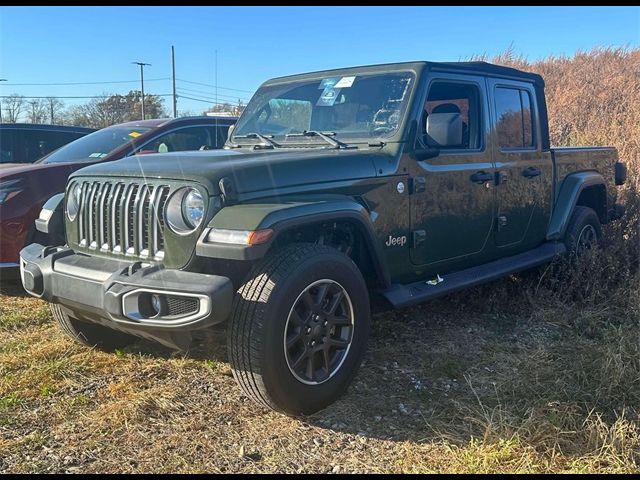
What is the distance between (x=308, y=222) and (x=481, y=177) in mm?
1865

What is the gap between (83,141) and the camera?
21.0 ft

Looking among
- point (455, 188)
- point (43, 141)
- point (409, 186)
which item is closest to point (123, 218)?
point (409, 186)

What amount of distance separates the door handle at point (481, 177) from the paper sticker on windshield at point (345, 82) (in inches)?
44.0

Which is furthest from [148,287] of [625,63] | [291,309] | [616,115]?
[625,63]

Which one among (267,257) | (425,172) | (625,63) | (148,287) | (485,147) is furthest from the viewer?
(625,63)

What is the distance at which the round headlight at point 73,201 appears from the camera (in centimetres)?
359

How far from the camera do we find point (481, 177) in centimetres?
434

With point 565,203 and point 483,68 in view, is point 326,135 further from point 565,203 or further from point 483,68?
point 565,203

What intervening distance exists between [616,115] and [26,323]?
12026 millimetres

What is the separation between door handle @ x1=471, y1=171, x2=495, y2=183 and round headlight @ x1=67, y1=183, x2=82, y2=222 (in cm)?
269

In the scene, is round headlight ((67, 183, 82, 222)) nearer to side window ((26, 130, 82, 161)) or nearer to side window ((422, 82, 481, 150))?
side window ((422, 82, 481, 150))

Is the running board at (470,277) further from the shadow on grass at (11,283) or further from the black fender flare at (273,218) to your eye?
the shadow on grass at (11,283)

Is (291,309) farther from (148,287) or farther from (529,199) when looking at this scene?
(529,199)

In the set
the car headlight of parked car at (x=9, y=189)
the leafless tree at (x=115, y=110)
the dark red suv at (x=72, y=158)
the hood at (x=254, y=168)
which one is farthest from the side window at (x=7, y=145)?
the leafless tree at (x=115, y=110)
